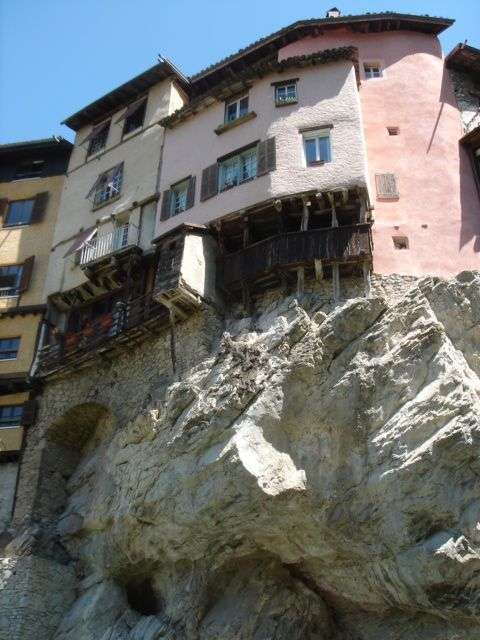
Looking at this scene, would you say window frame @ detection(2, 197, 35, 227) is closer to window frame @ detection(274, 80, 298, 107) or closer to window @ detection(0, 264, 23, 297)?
window @ detection(0, 264, 23, 297)

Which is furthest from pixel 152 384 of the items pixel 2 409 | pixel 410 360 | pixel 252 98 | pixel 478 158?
pixel 478 158

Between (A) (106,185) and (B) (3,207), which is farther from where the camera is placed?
(B) (3,207)

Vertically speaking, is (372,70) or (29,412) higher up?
(372,70)

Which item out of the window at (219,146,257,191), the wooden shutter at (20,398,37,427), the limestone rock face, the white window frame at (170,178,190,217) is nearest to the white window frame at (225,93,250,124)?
the window at (219,146,257,191)

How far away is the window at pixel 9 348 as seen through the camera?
30297mm

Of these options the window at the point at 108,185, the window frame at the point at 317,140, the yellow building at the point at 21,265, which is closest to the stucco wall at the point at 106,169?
the window at the point at 108,185

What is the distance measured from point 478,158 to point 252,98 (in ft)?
31.6

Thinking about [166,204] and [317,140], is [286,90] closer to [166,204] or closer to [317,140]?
[317,140]

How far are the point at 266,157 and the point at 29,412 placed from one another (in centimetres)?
1392

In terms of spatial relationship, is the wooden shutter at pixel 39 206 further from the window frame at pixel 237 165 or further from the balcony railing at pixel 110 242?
the window frame at pixel 237 165

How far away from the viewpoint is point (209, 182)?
2828 centimetres

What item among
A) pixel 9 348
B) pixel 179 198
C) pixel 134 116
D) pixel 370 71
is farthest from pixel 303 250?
pixel 134 116

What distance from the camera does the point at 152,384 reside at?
2534 centimetres

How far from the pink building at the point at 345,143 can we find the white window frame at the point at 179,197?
0.22ft
